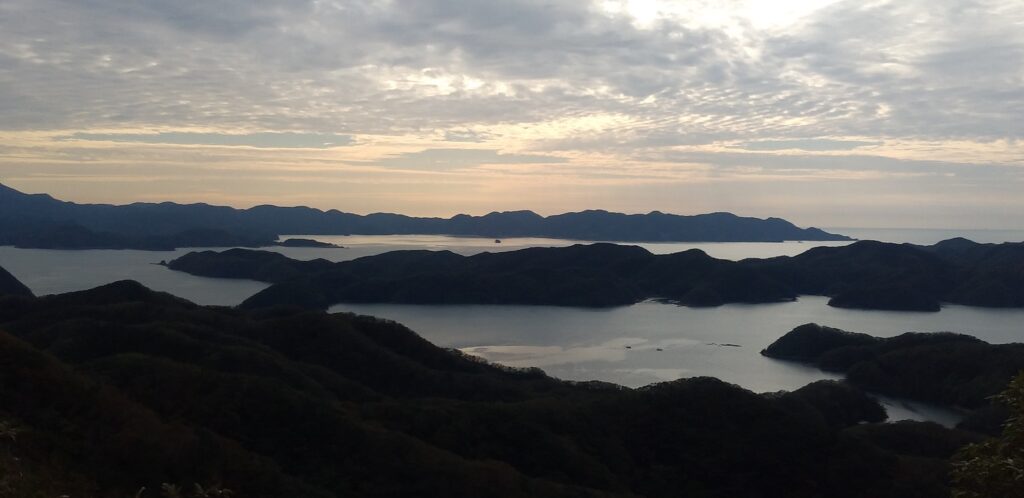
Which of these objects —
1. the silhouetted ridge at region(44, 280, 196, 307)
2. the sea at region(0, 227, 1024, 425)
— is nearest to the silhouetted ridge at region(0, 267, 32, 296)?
the sea at region(0, 227, 1024, 425)

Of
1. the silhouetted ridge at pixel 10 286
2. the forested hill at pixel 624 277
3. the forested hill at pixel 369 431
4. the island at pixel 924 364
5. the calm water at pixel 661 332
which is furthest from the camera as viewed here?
the forested hill at pixel 624 277

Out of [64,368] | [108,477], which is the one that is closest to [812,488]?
[108,477]

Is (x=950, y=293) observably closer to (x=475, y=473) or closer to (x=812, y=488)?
(x=812, y=488)

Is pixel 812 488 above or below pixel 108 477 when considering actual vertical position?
below

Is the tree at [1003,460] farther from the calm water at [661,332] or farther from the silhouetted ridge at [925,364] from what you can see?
the calm water at [661,332]

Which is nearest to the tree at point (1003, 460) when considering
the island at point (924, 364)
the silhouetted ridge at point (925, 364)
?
the island at point (924, 364)

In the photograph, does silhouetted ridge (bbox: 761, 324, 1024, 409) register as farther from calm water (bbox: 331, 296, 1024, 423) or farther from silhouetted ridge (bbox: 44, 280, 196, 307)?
silhouetted ridge (bbox: 44, 280, 196, 307)
